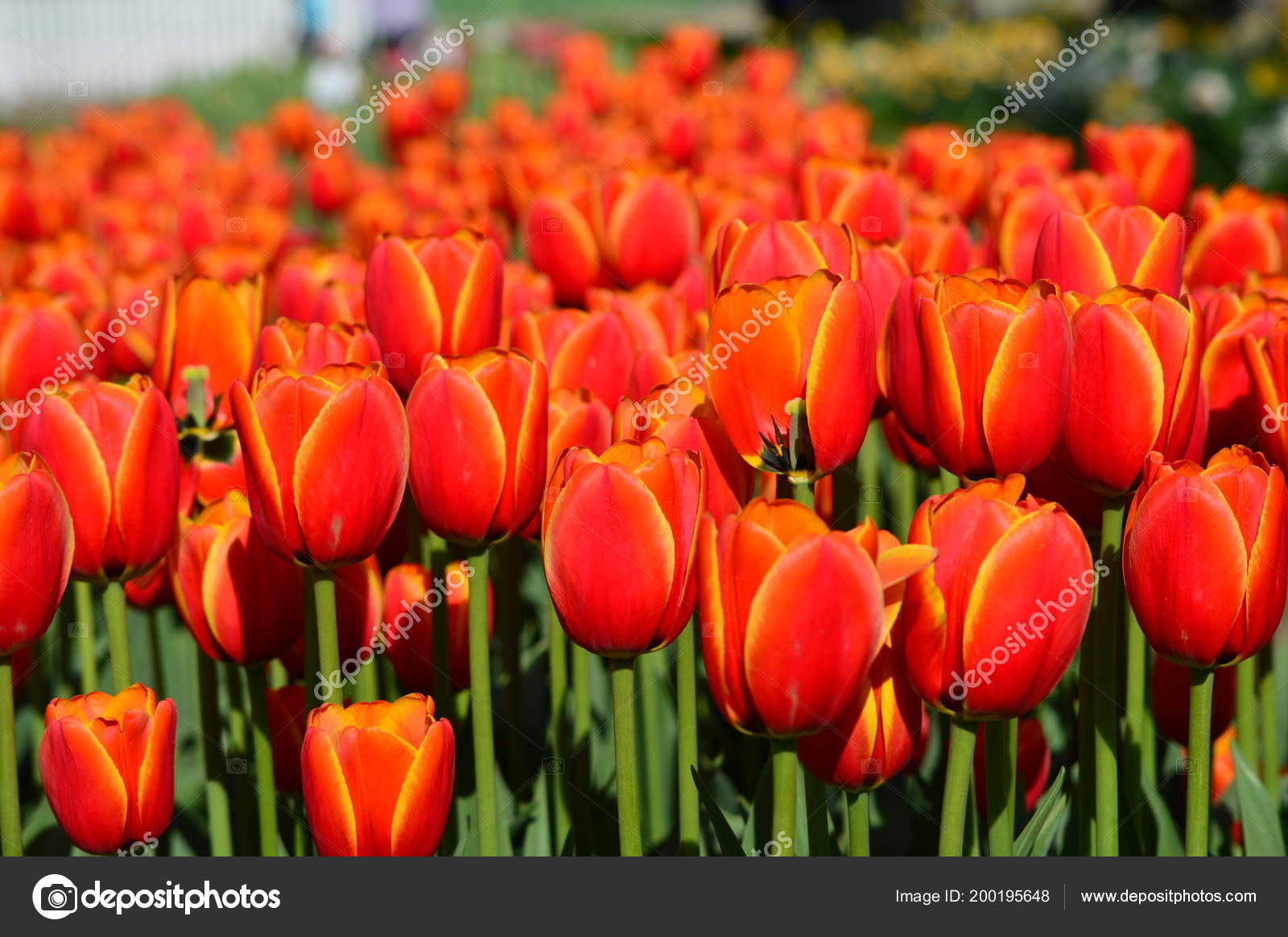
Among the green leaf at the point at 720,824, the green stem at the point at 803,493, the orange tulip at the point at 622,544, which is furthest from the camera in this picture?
the green stem at the point at 803,493

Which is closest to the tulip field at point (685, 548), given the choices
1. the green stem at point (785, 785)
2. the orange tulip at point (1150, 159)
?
the green stem at point (785, 785)

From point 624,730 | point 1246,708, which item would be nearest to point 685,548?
point 624,730

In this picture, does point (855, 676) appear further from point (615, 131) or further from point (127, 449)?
point (615, 131)

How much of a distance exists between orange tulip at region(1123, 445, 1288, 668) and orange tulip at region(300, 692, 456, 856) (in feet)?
2.32

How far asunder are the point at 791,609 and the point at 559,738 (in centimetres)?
73

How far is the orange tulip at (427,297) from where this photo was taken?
2018 mm

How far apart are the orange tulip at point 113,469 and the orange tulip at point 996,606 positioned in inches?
35.2

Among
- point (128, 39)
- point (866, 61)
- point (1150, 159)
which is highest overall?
point (128, 39)

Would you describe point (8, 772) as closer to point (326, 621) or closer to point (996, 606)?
point (326, 621)

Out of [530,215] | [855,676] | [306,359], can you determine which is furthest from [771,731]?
[530,215]

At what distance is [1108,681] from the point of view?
1741 millimetres

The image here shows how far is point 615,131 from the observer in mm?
5043

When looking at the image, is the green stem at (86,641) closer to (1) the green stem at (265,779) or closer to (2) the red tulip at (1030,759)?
(1) the green stem at (265,779)

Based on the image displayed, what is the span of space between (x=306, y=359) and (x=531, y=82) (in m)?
8.53
